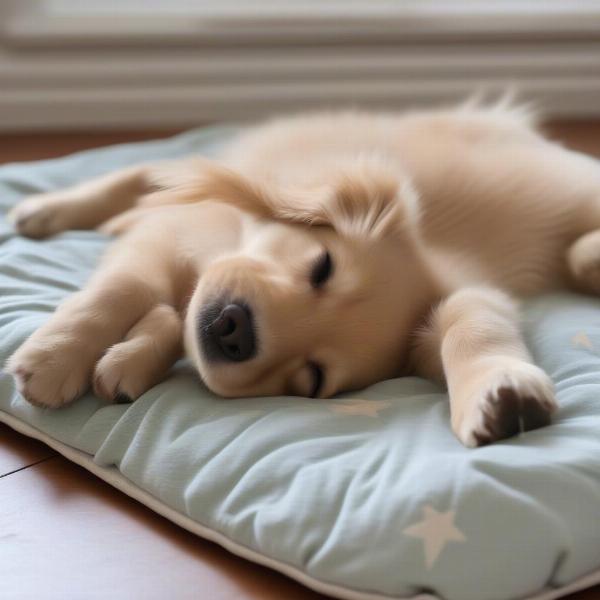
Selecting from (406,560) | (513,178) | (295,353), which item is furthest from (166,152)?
(406,560)

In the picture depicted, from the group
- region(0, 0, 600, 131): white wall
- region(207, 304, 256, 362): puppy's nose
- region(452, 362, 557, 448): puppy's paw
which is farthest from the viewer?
region(0, 0, 600, 131): white wall

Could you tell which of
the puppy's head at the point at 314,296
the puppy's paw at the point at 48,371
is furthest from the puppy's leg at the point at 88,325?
the puppy's head at the point at 314,296

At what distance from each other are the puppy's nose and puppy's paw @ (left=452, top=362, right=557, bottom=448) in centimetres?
29

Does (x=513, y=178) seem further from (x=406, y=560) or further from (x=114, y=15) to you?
(x=114, y=15)

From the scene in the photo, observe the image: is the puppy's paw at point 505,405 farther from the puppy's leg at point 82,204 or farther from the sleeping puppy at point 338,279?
the puppy's leg at point 82,204

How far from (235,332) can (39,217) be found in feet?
2.86

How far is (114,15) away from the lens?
10.1 feet

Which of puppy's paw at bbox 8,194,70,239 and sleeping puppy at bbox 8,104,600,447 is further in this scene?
puppy's paw at bbox 8,194,70,239

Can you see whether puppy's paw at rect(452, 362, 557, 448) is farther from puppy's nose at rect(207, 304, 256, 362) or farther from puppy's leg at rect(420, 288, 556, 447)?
puppy's nose at rect(207, 304, 256, 362)

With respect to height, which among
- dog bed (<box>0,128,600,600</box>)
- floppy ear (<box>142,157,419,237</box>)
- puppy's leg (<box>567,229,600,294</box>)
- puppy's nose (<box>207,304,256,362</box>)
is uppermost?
floppy ear (<box>142,157,419,237</box>)

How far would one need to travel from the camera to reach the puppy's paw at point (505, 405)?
47.3 inches

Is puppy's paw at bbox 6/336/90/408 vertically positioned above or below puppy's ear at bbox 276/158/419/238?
below

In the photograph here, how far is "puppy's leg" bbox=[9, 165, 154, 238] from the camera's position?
6.70 feet

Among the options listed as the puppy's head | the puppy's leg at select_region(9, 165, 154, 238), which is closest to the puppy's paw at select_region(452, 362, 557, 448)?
the puppy's head
